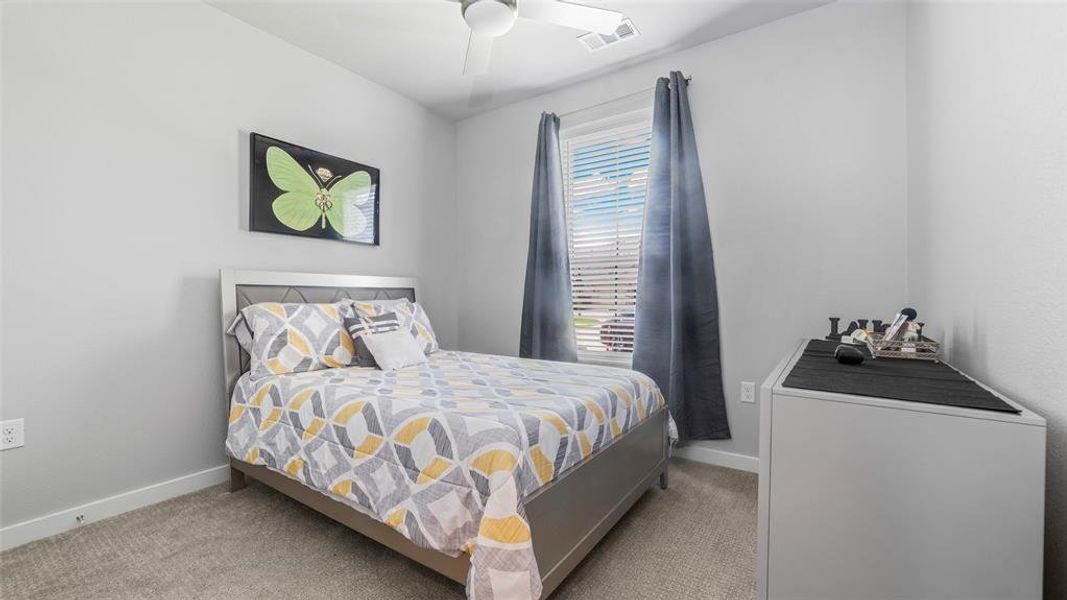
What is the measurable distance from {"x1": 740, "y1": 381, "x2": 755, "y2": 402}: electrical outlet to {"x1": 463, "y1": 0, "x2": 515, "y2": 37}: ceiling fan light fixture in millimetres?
2411

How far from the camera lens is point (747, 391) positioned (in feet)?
9.04

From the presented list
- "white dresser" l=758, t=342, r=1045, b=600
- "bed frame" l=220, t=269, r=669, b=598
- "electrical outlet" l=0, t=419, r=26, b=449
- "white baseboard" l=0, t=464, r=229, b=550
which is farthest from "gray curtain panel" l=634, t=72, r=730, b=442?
"electrical outlet" l=0, t=419, r=26, b=449

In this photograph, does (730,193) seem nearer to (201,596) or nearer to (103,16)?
(201,596)

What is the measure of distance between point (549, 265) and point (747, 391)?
1.63 m

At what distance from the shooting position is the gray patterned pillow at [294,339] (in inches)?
91.4

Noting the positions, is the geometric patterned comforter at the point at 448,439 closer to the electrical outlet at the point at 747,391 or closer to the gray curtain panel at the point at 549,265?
the electrical outlet at the point at 747,391

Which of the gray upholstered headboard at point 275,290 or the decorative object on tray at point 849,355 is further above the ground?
the gray upholstered headboard at point 275,290

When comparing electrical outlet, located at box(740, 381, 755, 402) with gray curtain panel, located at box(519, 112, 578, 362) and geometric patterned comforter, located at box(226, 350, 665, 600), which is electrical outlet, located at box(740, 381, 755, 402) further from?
gray curtain panel, located at box(519, 112, 578, 362)

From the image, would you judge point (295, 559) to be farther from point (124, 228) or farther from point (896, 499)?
point (896, 499)

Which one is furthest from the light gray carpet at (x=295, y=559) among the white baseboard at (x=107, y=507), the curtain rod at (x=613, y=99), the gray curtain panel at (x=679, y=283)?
the curtain rod at (x=613, y=99)

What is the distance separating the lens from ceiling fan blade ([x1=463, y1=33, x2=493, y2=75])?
7.20 feet

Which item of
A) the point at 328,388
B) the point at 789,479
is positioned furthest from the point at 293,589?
the point at 789,479

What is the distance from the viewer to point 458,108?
A: 3.88 meters

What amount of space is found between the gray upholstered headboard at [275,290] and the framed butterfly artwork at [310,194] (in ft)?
0.98
